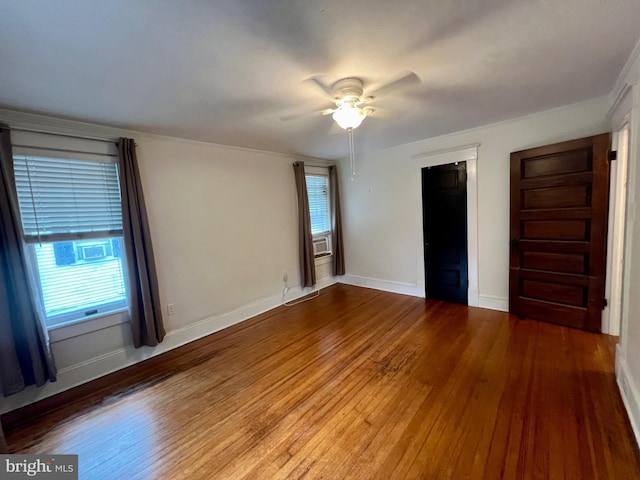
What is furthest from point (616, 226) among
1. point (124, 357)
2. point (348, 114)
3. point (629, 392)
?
point (124, 357)

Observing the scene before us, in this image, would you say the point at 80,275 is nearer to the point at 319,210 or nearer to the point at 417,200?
the point at 319,210

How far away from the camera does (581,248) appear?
277 centimetres

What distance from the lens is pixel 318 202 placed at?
4898 millimetres

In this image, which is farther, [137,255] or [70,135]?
[137,255]

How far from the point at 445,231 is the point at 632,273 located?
209cm

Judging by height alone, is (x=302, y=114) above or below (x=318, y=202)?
above

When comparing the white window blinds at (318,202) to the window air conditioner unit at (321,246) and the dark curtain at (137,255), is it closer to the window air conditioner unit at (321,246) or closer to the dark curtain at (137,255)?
the window air conditioner unit at (321,246)

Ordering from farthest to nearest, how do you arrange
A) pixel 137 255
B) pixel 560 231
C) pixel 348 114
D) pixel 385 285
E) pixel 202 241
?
pixel 385 285
pixel 202 241
pixel 560 231
pixel 137 255
pixel 348 114

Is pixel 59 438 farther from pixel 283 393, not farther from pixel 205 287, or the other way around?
pixel 205 287

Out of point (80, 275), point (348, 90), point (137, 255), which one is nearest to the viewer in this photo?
point (348, 90)

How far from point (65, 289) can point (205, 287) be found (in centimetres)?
128

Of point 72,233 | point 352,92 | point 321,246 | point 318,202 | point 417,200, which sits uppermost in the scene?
point 352,92

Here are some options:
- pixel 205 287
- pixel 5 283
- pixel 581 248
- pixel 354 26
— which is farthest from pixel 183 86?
pixel 581 248

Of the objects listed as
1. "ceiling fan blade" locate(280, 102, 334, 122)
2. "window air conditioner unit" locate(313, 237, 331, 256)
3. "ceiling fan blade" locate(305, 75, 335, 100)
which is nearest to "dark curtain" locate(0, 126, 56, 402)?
"ceiling fan blade" locate(280, 102, 334, 122)
